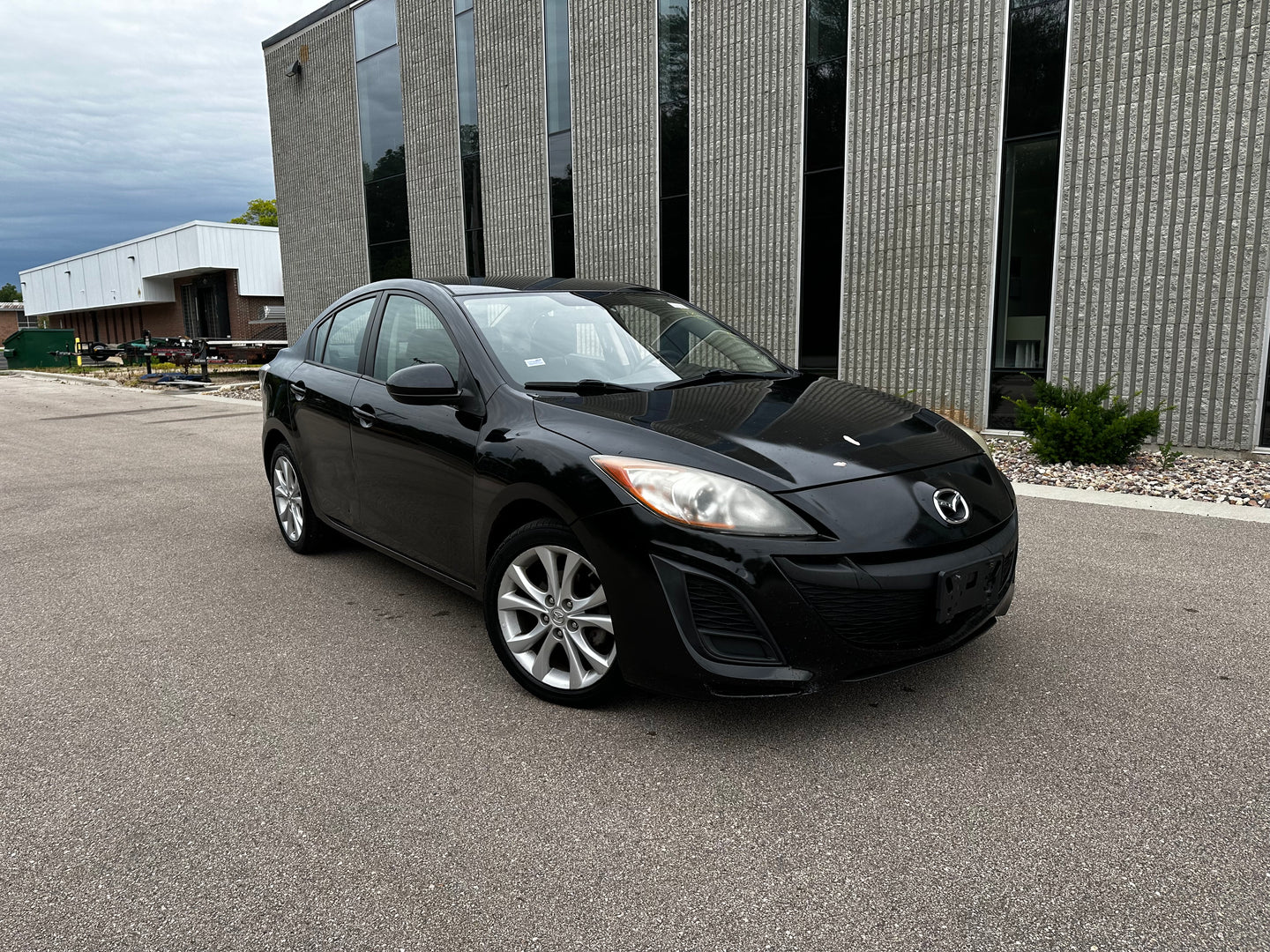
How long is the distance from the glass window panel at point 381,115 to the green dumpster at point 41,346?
22923 millimetres

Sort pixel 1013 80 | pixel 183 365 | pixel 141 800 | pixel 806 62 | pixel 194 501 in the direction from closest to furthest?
1. pixel 141 800
2. pixel 194 501
3. pixel 1013 80
4. pixel 806 62
5. pixel 183 365

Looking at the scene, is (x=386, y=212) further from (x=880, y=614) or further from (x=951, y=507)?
(x=880, y=614)

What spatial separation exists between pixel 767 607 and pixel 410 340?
7.70 ft

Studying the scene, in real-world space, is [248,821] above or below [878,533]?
below

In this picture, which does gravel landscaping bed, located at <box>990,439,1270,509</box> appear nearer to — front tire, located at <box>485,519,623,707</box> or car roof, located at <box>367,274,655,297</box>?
car roof, located at <box>367,274,655,297</box>

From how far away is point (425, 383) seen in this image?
346cm

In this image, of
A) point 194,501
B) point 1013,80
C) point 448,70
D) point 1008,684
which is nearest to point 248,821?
point 1008,684

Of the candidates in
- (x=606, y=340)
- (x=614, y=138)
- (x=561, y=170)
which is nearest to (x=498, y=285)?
(x=606, y=340)

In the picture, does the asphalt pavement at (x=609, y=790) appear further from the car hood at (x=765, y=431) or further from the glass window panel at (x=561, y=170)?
the glass window panel at (x=561, y=170)

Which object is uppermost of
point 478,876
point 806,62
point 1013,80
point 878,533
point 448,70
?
point 448,70

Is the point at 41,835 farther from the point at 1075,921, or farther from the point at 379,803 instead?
the point at 1075,921

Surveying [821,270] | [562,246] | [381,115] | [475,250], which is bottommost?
[821,270]

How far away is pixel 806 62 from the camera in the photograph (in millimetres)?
11086

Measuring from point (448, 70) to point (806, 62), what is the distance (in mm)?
8348
